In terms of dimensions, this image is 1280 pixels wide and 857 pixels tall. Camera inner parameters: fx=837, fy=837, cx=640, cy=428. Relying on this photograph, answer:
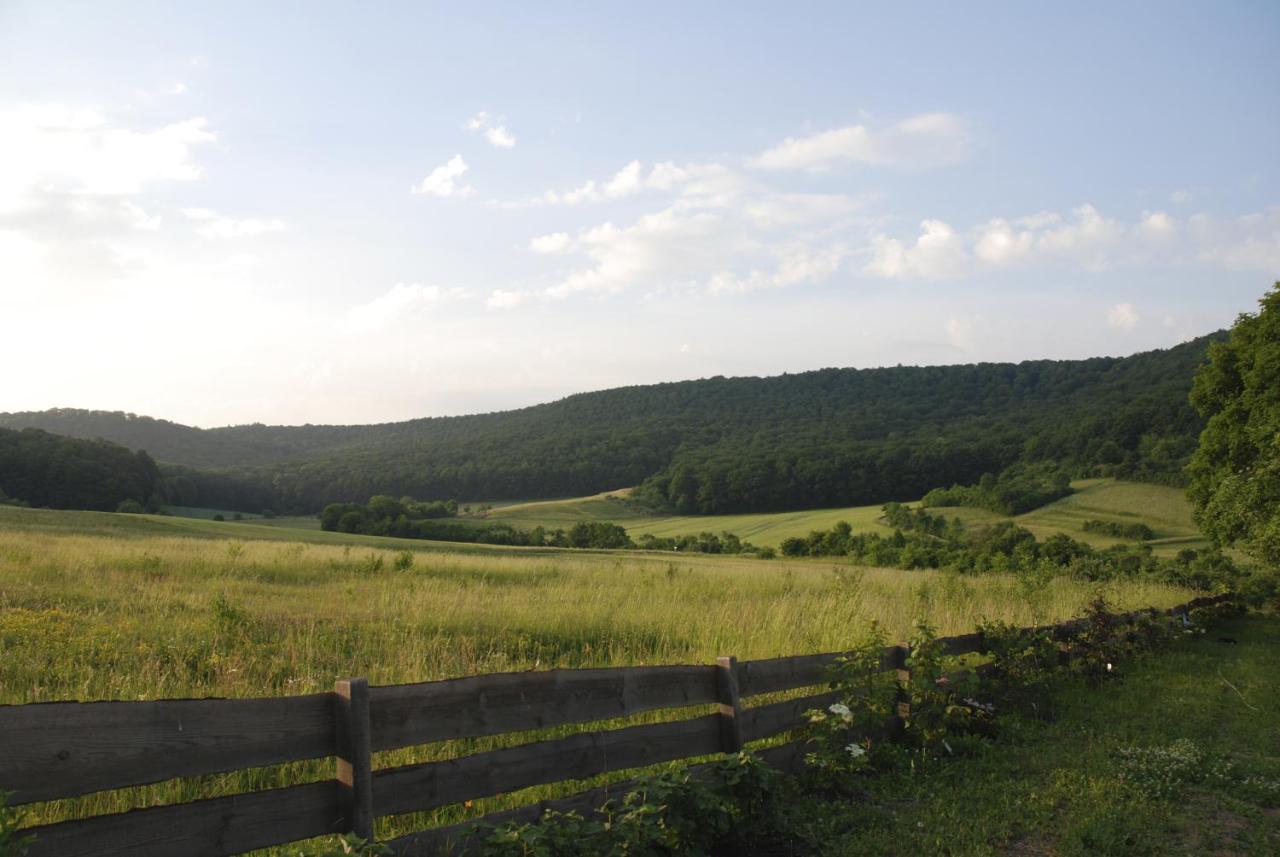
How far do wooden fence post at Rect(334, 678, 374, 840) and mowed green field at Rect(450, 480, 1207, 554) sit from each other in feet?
142

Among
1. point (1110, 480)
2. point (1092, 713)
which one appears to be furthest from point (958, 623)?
point (1110, 480)

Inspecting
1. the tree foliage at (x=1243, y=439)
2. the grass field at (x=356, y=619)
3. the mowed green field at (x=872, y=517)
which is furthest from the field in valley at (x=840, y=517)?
the grass field at (x=356, y=619)

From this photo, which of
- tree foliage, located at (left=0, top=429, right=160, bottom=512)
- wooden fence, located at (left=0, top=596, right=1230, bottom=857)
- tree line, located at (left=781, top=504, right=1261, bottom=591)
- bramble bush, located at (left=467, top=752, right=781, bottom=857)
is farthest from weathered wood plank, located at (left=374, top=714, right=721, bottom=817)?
tree foliage, located at (left=0, top=429, right=160, bottom=512)

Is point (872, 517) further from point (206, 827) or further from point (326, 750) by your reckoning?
point (206, 827)

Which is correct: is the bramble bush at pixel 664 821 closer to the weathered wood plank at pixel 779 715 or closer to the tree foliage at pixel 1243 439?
the weathered wood plank at pixel 779 715

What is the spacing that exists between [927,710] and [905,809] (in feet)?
5.60

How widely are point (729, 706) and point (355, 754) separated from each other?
296 centimetres

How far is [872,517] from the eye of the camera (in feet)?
219

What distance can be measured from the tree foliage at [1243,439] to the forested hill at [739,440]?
3535cm

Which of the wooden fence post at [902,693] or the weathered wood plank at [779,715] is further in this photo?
the wooden fence post at [902,693]

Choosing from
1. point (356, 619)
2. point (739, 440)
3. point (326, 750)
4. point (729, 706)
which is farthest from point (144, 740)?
point (739, 440)

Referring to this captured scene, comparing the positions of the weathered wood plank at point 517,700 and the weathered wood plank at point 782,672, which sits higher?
the weathered wood plank at point 517,700

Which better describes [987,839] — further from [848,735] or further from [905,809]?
[848,735]

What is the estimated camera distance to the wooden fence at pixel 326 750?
3209 millimetres
